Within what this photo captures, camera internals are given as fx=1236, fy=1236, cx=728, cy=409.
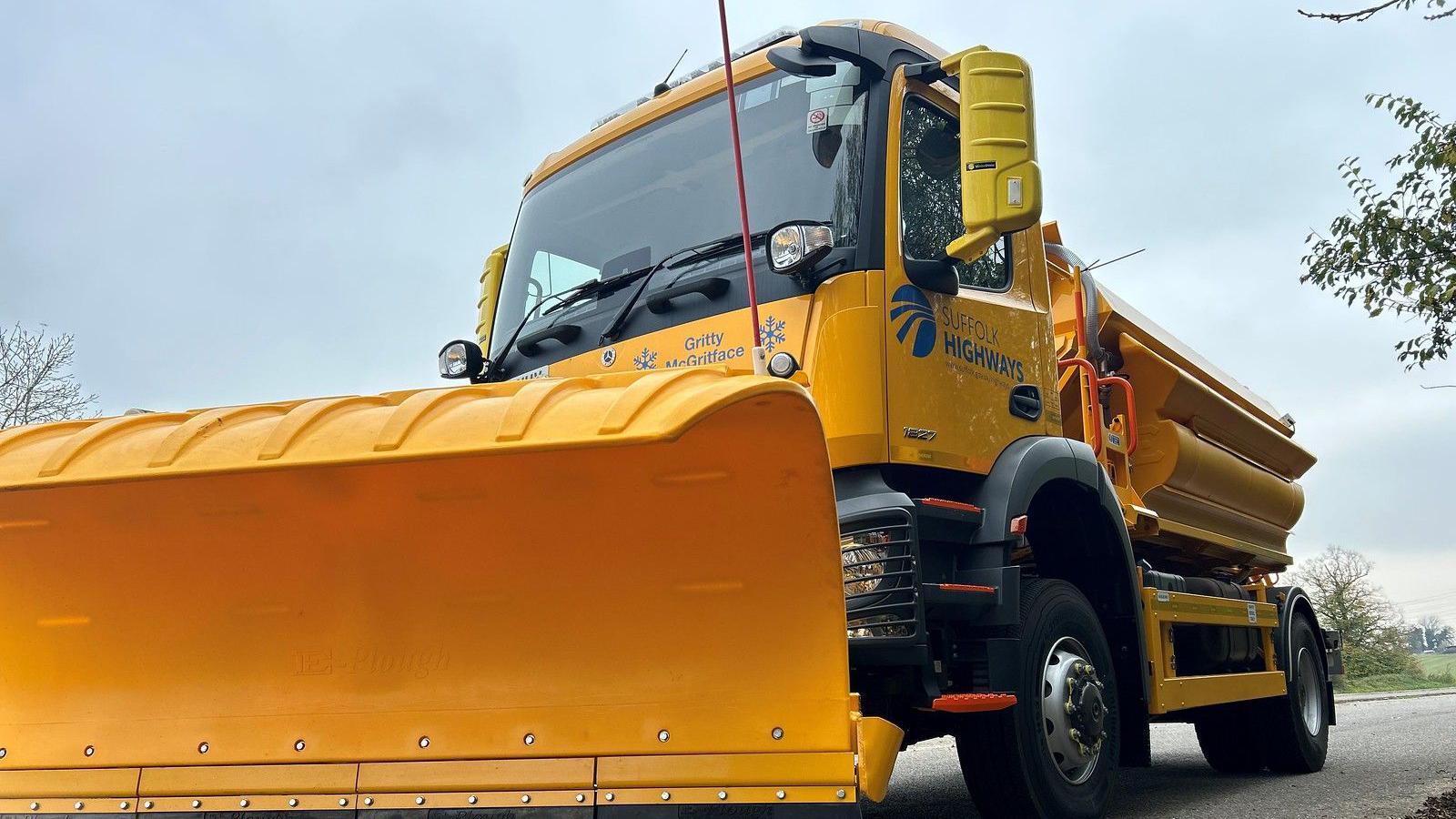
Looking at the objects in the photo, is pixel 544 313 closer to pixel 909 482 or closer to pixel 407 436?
pixel 909 482

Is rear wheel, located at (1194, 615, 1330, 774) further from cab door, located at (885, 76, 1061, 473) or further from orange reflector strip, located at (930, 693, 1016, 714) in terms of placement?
orange reflector strip, located at (930, 693, 1016, 714)

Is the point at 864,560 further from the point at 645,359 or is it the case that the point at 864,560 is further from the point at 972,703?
the point at 645,359

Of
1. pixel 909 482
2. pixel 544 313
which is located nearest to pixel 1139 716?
pixel 909 482

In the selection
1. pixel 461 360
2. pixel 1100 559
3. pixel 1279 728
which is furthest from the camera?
pixel 1279 728

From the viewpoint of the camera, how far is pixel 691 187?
167 inches

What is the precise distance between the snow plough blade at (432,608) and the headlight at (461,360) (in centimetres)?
156

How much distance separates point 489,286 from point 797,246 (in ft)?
7.80

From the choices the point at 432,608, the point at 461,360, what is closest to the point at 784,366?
the point at 432,608

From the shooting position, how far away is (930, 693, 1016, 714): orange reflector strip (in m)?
3.45

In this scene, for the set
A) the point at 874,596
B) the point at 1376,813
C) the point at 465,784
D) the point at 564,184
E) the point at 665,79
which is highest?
the point at 665,79

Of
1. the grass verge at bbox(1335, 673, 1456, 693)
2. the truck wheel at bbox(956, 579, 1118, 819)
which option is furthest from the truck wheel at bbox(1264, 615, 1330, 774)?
the grass verge at bbox(1335, 673, 1456, 693)

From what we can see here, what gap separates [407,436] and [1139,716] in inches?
128

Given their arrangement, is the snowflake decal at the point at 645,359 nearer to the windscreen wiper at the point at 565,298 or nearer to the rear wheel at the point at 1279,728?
the windscreen wiper at the point at 565,298

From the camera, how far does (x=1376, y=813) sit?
4922 millimetres
